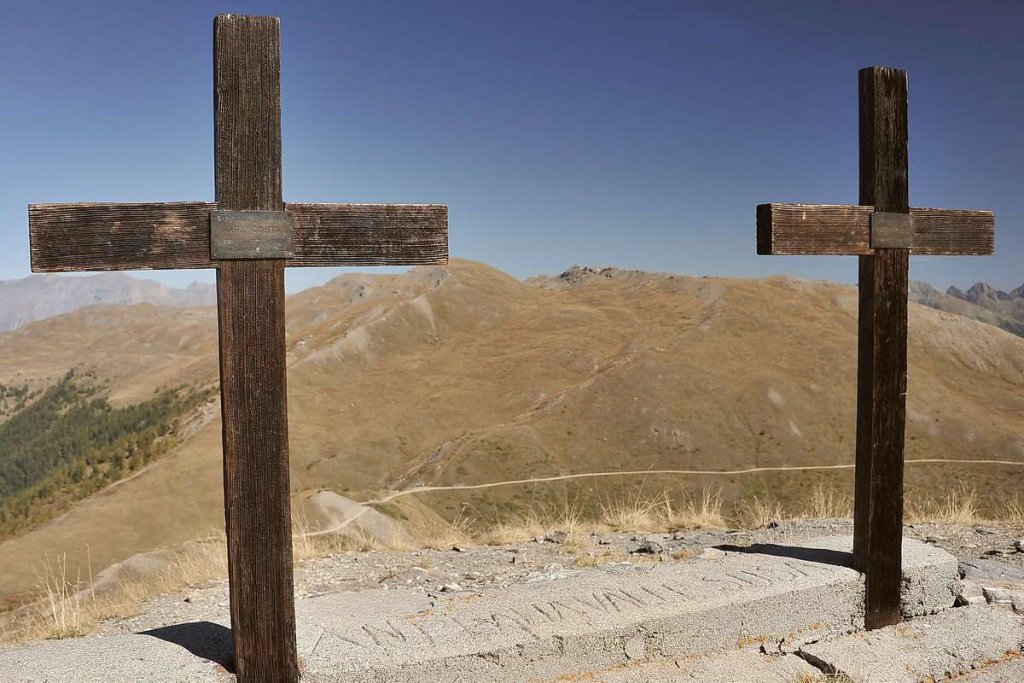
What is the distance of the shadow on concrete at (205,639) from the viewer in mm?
3576

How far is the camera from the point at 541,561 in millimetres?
6602

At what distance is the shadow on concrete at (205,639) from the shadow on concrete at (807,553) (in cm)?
344

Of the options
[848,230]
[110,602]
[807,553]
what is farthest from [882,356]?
[110,602]

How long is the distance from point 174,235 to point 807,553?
14.4 feet

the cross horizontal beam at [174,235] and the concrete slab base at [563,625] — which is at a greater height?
the cross horizontal beam at [174,235]

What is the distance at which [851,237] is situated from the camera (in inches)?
181

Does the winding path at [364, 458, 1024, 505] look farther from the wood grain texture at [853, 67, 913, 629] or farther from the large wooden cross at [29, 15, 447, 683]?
the large wooden cross at [29, 15, 447, 683]

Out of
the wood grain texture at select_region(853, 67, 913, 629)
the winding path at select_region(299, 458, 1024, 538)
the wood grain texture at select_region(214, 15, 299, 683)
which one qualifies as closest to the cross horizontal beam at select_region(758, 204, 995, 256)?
the wood grain texture at select_region(853, 67, 913, 629)

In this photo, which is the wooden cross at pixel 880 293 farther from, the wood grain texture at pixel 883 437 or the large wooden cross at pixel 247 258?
the large wooden cross at pixel 247 258

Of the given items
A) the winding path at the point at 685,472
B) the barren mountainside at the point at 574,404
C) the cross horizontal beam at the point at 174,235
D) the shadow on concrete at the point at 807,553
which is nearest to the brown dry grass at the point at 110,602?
the cross horizontal beam at the point at 174,235

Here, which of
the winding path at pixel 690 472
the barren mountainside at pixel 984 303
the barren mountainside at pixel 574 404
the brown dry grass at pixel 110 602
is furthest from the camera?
the barren mountainside at pixel 984 303

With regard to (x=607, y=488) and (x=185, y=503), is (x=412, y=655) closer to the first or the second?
(x=185, y=503)

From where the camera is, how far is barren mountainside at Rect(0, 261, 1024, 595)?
25094 mm

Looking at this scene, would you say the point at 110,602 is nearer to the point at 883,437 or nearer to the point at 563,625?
the point at 563,625
